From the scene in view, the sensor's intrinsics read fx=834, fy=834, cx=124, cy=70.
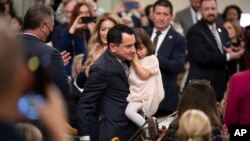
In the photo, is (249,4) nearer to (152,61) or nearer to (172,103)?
(172,103)

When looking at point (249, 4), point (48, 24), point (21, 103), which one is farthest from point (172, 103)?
point (249, 4)

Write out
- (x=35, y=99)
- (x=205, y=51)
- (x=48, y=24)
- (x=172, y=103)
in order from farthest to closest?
(x=205, y=51), (x=172, y=103), (x=48, y=24), (x=35, y=99)

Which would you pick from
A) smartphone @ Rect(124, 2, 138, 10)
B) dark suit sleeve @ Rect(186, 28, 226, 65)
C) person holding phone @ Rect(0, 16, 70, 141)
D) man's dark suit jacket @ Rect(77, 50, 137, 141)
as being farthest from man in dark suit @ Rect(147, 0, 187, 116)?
person holding phone @ Rect(0, 16, 70, 141)

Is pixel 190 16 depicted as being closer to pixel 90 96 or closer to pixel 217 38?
pixel 217 38

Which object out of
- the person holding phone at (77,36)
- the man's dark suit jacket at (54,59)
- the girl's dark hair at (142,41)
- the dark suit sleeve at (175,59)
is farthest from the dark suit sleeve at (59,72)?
the person holding phone at (77,36)

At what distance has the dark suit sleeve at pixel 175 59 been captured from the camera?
8.86 metres

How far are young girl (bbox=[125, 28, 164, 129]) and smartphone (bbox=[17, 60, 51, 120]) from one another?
432cm

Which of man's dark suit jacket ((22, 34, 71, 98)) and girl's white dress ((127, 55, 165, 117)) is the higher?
man's dark suit jacket ((22, 34, 71, 98))

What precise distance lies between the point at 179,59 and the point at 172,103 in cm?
53

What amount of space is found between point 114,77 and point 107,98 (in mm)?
201

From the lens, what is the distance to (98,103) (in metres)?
7.06

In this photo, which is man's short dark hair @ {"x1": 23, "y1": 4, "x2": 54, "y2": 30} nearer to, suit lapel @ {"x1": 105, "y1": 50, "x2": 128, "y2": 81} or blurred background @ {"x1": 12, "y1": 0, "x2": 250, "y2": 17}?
suit lapel @ {"x1": 105, "y1": 50, "x2": 128, "y2": 81}

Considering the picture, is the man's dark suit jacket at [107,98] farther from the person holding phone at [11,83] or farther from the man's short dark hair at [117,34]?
the person holding phone at [11,83]

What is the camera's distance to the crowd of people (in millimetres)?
2703
